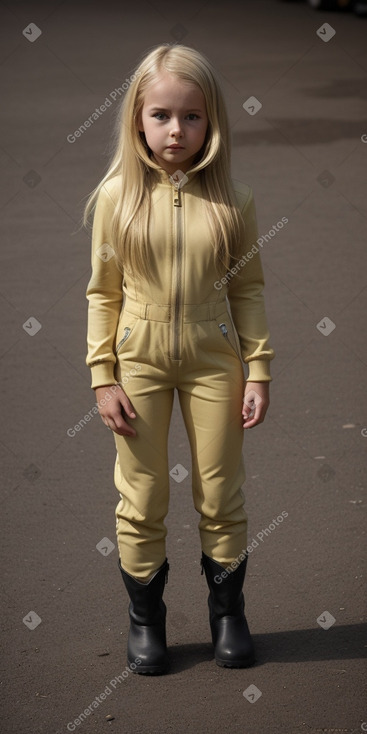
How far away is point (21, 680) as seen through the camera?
145 inches

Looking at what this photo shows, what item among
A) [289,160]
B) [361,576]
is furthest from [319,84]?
[361,576]

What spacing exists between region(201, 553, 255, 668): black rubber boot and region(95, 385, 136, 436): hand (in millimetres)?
571

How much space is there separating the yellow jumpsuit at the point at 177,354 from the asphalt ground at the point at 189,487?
463mm

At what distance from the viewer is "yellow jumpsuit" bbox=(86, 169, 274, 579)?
133 inches

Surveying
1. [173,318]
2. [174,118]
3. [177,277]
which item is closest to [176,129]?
[174,118]

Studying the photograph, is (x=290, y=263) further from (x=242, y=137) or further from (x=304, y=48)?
(x=304, y=48)

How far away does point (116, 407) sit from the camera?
3461mm

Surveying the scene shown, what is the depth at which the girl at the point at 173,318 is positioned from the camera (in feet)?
11.0
